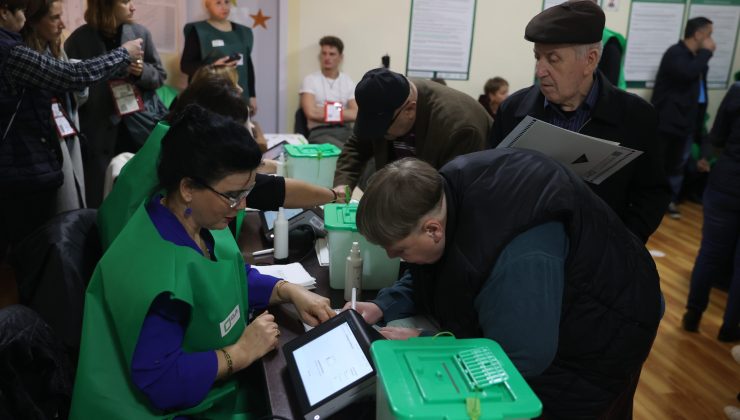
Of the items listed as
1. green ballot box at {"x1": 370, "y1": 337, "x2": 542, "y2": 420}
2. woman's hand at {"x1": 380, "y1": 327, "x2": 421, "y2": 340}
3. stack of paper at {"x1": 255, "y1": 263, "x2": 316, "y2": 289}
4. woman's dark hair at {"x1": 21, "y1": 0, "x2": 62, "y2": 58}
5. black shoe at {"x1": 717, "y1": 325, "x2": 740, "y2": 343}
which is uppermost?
woman's dark hair at {"x1": 21, "y1": 0, "x2": 62, "y2": 58}

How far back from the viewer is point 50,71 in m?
2.24

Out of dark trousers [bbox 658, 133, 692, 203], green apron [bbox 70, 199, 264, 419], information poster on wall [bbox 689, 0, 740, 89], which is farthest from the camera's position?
information poster on wall [bbox 689, 0, 740, 89]

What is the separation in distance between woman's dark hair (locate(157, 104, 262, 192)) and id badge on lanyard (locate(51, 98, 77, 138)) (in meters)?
1.65

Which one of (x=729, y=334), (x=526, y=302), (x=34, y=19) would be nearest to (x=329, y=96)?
(x=34, y=19)

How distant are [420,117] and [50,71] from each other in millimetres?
1446

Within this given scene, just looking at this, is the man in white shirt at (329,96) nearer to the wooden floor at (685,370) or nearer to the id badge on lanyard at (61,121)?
the id badge on lanyard at (61,121)

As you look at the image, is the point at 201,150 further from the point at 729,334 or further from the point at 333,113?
the point at 333,113

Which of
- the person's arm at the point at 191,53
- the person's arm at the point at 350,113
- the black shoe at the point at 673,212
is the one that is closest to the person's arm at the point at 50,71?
the person's arm at the point at 191,53

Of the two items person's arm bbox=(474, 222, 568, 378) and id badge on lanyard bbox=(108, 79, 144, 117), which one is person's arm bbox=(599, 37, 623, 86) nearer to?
id badge on lanyard bbox=(108, 79, 144, 117)

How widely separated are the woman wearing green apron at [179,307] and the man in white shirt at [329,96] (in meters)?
3.33

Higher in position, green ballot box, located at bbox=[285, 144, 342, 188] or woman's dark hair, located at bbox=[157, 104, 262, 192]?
woman's dark hair, located at bbox=[157, 104, 262, 192]

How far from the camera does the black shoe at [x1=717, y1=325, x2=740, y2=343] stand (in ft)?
9.95

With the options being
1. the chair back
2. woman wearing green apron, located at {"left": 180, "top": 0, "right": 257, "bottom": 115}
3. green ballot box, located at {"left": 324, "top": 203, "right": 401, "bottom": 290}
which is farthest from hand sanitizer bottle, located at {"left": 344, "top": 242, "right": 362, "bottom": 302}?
woman wearing green apron, located at {"left": 180, "top": 0, "right": 257, "bottom": 115}

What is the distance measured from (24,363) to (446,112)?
1446 mm
